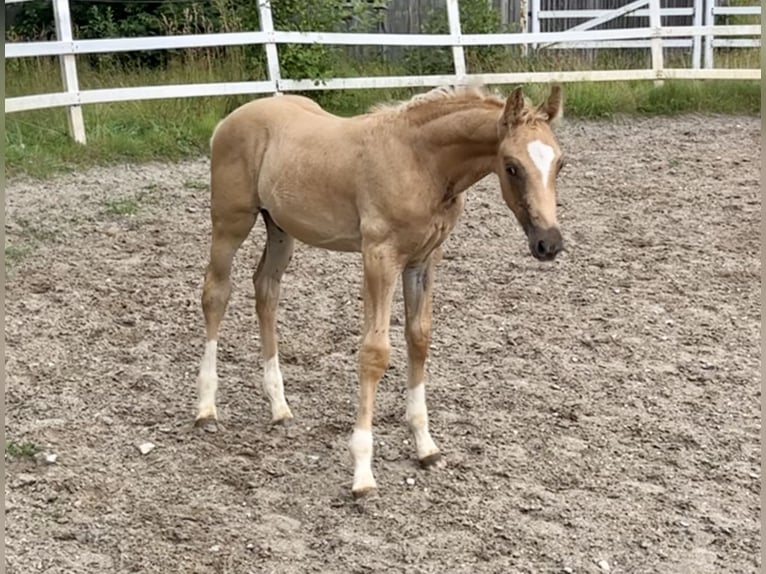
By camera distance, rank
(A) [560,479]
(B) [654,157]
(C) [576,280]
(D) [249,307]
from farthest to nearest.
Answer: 1. (B) [654,157]
2. (C) [576,280]
3. (D) [249,307]
4. (A) [560,479]

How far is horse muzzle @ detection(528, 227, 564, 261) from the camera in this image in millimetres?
3242

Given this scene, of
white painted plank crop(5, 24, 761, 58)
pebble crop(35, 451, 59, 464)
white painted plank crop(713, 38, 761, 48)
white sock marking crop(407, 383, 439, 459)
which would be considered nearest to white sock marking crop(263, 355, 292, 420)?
white sock marking crop(407, 383, 439, 459)

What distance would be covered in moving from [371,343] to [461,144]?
2.93 ft

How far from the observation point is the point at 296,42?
9.57 metres

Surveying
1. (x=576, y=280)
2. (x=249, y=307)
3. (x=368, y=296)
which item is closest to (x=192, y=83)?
(x=249, y=307)

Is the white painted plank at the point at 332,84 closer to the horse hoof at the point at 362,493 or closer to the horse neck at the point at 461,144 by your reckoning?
the horse neck at the point at 461,144

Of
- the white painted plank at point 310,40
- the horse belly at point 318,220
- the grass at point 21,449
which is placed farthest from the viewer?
the white painted plank at point 310,40

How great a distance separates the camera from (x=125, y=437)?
4.28 meters

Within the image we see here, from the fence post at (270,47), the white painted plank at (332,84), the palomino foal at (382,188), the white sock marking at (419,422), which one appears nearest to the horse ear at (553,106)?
the palomino foal at (382,188)

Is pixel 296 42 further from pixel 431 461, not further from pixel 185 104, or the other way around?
pixel 431 461

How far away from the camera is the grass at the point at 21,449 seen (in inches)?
159

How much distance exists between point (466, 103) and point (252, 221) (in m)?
1.24

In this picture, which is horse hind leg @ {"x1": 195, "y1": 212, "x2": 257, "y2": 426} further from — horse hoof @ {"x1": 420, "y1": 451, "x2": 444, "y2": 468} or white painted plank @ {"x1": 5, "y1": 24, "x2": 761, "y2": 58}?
white painted plank @ {"x1": 5, "y1": 24, "x2": 761, "y2": 58}

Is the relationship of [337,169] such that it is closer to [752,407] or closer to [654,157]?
[752,407]
